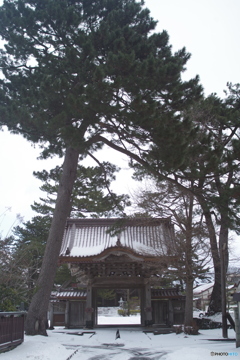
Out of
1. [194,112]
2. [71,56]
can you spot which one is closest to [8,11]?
[71,56]

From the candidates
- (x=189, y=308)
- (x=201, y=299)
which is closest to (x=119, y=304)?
(x=201, y=299)

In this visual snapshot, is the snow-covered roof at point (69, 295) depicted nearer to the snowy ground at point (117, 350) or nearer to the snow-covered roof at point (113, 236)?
the snow-covered roof at point (113, 236)

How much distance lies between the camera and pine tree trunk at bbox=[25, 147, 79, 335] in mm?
9688

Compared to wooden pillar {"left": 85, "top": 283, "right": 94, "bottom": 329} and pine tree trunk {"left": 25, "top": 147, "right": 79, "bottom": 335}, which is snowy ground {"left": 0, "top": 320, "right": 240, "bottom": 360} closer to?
pine tree trunk {"left": 25, "top": 147, "right": 79, "bottom": 335}

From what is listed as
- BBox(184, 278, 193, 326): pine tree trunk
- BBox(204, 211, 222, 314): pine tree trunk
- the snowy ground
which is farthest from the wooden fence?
BBox(204, 211, 222, 314): pine tree trunk

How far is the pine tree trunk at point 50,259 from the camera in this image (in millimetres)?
9688

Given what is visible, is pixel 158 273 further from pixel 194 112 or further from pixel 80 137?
pixel 80 137

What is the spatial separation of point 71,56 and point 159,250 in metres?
9.16

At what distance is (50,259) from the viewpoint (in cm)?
1034

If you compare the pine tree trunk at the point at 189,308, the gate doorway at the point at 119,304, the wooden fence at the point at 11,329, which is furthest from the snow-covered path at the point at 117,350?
the gate doorway at the point at 119,304

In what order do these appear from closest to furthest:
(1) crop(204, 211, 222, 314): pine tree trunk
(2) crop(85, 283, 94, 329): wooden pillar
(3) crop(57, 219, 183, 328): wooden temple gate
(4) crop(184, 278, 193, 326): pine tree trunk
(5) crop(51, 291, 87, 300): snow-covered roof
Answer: (4) crop(184, 278, 193, 326): pine tree trunk, (1) crop(204, 211, 222, 314): pine tree trunk, (3) crop(57, 219, 183, 328): wooden temple gate, (2) crop(85, 283, 94, 329): wooden pillar, (5) crop(51, 291, 87, 300): snow-covered roof

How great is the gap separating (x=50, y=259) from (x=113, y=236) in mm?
4522

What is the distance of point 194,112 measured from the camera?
12.0 meters

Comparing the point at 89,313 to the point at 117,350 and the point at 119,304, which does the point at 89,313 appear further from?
the point at 119,304
